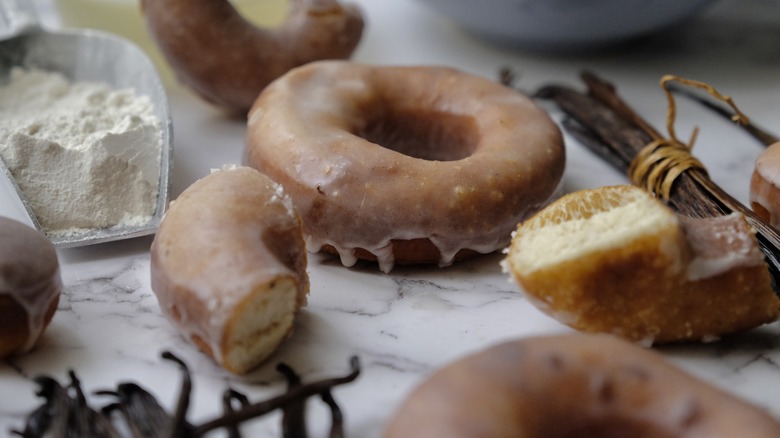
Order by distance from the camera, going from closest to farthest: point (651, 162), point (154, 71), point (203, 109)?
1. point (651, 162)
2. point (154, 71)
3. point (203, 109)

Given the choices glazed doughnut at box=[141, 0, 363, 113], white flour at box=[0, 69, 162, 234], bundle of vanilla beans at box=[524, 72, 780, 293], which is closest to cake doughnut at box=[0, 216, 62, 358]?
white flour at box=[0, 69, 162, 234]

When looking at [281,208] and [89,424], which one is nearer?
[89,424]

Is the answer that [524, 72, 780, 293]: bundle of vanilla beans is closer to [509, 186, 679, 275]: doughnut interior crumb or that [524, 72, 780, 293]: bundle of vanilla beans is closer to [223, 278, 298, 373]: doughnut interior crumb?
[509, 186, 679, 275]: doughnut interior crumb

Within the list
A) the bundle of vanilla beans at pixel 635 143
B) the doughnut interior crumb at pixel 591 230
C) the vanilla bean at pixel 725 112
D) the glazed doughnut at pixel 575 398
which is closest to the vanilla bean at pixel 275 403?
the glazed doughnut at pixel 575 398

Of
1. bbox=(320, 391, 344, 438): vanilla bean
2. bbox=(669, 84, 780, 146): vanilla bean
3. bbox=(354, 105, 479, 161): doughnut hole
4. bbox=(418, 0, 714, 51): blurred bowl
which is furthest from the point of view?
bbox=(418, 0, 714, 51): blurred bowl

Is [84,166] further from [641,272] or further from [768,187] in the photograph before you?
[768,187]

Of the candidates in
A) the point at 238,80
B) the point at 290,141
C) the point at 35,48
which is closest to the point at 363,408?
the point at 290,141

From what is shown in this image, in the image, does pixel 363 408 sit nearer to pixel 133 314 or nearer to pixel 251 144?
pixel 133 314

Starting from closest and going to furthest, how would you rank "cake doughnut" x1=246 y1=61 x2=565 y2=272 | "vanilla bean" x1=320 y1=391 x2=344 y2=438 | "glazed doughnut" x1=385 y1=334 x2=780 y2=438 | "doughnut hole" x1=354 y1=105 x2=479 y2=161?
"glazed doughnut" x1=385 y1=334 x2=780 y2=438 → "vanilla bean" x1=320 y1=391 x2=344 y2=438 → "cake doughnut" x1=246 y1=61 x2=565 y2=272 → "doughnut hole" x1=354 y1=105 x2=479 y2=161
